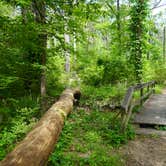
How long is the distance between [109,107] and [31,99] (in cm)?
311

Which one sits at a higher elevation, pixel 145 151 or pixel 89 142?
pixel 89 142

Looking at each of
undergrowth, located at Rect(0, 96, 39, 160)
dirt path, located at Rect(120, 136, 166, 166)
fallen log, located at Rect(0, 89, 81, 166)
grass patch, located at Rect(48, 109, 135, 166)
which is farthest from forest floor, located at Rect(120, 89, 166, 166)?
undergrowth, located at Rect(0, 96, 39, 160)

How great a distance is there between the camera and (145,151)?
509 cm

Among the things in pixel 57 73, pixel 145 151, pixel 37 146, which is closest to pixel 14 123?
pixel 37 146

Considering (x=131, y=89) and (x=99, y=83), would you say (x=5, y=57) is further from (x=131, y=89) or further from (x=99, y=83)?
(x=99, y=83)

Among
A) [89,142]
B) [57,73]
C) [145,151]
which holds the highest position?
[57,73]

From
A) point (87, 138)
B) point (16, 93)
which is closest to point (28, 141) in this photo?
point (87, 138)

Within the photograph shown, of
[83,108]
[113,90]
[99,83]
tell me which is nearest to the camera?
[83,108]

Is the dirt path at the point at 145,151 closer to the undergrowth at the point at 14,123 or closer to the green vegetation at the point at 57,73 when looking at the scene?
the green vegetation at the point at 57,73

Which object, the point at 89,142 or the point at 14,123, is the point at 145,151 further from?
the point at 14,123

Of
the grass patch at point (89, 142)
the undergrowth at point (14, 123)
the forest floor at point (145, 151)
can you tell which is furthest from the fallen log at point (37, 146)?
the forest floor at point (145, 151)

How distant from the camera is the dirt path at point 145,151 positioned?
4.55 meters

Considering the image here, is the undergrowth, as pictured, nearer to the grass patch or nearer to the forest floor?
the grass patch

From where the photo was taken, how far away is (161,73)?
74.4 ft
